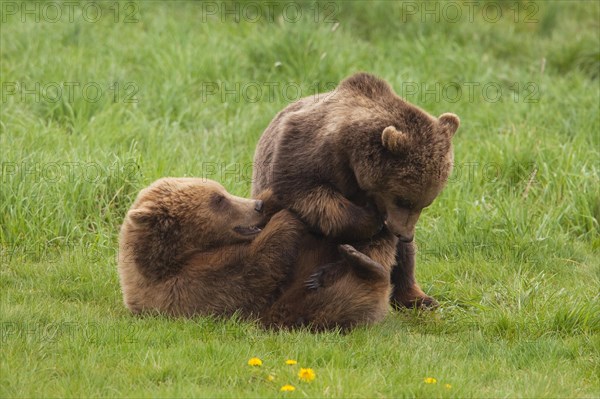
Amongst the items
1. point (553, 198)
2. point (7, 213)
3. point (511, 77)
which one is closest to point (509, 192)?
point (553, 198)

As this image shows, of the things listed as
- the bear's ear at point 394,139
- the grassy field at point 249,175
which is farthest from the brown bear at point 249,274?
the bear's ear at point 394,139

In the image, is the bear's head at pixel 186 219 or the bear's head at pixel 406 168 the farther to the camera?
the bear's head at pixel 186 219

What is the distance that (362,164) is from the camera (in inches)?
242

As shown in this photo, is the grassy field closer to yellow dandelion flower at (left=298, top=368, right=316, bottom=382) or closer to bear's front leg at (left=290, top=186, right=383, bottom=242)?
yellow dandelion flower at (left=298, top=368, right=316, bottom=382)

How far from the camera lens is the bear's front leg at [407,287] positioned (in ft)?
22.6

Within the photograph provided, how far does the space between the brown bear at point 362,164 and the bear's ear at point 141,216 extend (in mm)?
819

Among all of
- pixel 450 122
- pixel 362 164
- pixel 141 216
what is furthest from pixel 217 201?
pixel 450 122

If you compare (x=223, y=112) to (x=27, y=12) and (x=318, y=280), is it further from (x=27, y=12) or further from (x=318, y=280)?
(x=318, y=280)

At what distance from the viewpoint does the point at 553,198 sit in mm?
8883

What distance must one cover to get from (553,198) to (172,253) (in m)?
4.05

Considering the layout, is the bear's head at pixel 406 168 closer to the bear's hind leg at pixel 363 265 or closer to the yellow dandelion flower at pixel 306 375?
the bear's hind leg at pixel 363 265

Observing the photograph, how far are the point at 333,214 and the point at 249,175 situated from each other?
304 cm

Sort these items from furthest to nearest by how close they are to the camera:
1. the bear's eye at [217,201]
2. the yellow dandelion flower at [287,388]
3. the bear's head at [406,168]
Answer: the bear's eye at [217,201] → the bear's head at [406,168] → the yellow dandelion flower at [287,388]

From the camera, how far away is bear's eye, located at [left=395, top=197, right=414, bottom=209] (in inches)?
243
